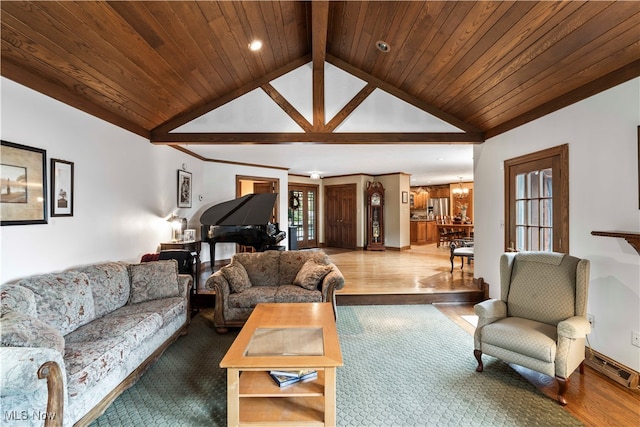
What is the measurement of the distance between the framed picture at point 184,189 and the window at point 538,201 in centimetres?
513

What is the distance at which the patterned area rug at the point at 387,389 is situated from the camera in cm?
203

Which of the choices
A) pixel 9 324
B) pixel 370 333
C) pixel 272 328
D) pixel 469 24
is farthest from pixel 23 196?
pixel 469 24

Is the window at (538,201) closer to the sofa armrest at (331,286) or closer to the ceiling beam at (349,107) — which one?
the ceiling beam at (349,107)

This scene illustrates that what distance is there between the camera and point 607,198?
265cm

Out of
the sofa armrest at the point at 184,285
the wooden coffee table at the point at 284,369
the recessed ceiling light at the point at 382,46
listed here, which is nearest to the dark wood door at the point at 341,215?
the recessed ceiling light at the point at 382,46

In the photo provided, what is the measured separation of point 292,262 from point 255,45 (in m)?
2.64

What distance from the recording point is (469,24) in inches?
107

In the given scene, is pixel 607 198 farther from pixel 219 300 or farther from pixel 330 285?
pixel 219 300

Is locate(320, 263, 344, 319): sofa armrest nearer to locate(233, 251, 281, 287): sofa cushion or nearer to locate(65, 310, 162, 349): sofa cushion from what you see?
locate(233, 251, 281, 287): sofa cushion

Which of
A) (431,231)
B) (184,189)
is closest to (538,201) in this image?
(184,189)

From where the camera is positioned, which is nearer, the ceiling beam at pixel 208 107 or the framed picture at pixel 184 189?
the ceiling beam at pixel 208 107

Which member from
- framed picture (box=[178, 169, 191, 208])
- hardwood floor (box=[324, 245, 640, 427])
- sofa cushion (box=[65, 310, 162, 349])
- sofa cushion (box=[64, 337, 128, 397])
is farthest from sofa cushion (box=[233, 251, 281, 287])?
framed picture (box=[178, 169, 191, 208])

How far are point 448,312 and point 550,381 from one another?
1.66m

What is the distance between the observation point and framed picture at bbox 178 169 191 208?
17.8ft
